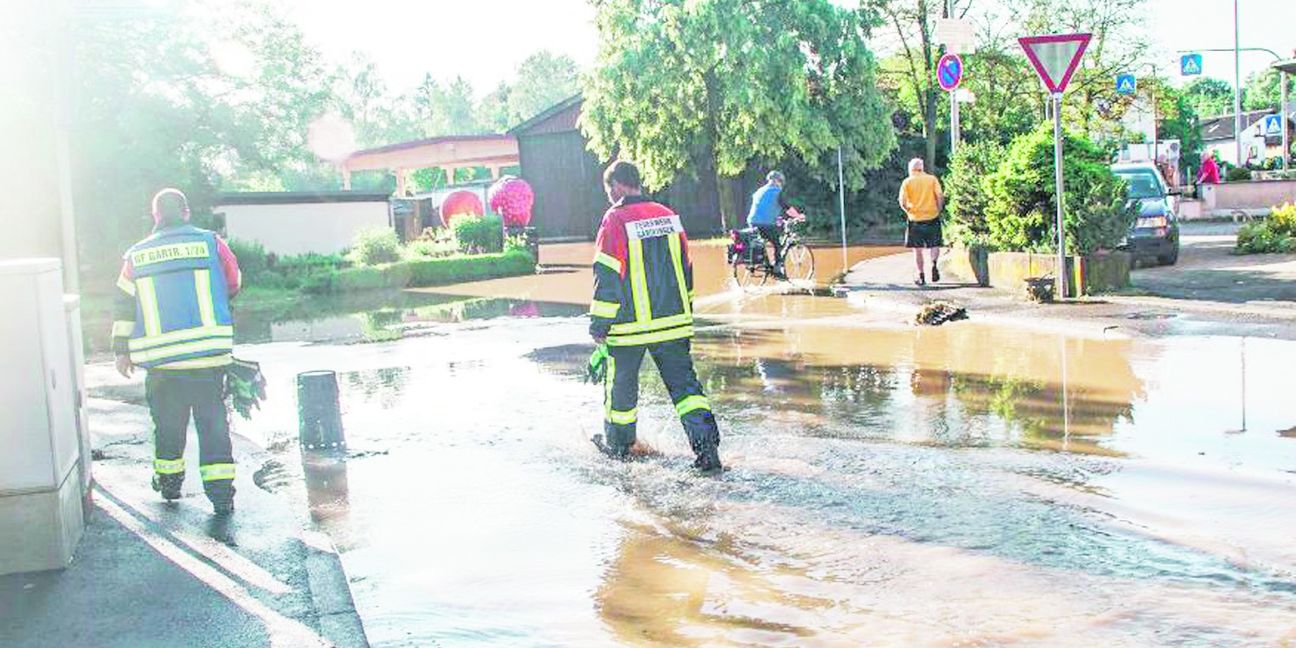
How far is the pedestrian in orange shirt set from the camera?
1841 cm

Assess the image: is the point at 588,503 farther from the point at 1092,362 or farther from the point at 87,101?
the point at 87,101

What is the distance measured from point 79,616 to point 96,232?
88.6 ft

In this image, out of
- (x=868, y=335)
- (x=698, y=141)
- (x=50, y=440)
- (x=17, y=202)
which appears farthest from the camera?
(x=698, y=141)

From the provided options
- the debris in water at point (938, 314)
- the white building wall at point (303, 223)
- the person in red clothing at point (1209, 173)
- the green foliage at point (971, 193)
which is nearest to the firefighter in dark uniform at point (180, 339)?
the debris in water at point (938, 314)

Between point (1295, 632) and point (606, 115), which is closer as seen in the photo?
point (1295, 632)

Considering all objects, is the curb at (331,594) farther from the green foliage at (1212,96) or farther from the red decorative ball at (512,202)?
the green foliage at (1212,96)

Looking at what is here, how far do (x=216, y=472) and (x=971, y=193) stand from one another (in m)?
13.3

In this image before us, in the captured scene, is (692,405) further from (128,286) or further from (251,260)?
(251,260)

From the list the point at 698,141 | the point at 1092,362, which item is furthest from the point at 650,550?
the point at 698,141

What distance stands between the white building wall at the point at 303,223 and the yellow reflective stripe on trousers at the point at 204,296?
29.2m

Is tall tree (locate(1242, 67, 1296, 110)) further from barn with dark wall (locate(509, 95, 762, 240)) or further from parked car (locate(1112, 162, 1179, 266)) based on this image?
parked car (locate(1112, 162, 1179, 266))

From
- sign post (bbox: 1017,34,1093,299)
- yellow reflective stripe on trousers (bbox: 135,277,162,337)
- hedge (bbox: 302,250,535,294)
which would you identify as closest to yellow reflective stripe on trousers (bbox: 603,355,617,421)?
yellow reflective stripe on trousers (bbox: 135,277,162,337)

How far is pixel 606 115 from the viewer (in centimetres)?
3628

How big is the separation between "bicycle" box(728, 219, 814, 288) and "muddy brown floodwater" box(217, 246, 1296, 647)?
7346 millimetres
